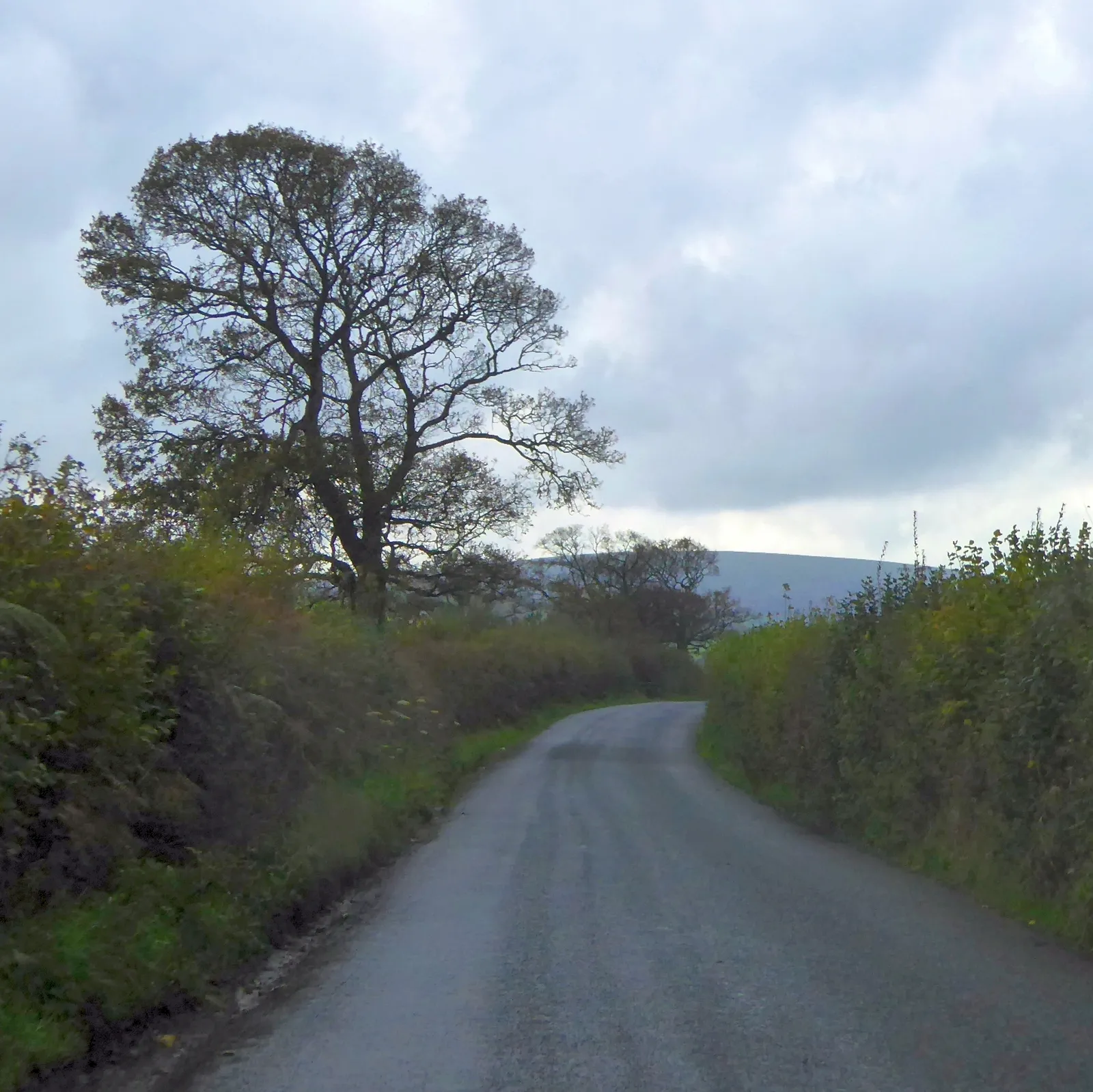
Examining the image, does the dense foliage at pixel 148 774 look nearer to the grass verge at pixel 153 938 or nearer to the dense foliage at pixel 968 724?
the grass verge at pixel 153 938

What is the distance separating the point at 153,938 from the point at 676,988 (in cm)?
326

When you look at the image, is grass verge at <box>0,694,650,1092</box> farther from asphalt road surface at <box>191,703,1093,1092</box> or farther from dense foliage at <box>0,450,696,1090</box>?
asphalt road surface at <box>191,703,1093,1092</box>

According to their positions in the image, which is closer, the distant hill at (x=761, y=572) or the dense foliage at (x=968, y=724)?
the dense foliage at (x=968, y=724)

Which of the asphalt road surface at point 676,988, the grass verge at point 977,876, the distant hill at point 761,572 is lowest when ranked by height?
the asphalt road surface at point 676,988

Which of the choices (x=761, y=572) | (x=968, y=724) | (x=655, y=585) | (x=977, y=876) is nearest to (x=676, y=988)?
(x=977, y=876)

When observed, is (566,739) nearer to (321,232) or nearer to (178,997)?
(321,232)

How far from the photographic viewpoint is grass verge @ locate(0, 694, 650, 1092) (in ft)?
21.2

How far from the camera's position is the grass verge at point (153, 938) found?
6.46 meters

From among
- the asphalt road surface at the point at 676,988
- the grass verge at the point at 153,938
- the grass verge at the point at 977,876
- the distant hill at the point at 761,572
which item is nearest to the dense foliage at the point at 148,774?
the grass verge at the point at 153,938

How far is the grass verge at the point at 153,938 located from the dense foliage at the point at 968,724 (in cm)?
603

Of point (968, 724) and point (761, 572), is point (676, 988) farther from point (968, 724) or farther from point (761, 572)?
point (761, 572)

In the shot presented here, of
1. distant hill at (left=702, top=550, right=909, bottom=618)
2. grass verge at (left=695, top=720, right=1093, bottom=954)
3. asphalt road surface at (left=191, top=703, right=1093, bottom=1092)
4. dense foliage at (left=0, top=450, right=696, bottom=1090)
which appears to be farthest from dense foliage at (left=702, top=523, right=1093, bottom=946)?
distant hill at (left=702, top=550, right=909, bottom=618)

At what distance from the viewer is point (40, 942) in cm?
707

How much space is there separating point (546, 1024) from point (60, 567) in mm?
4600
